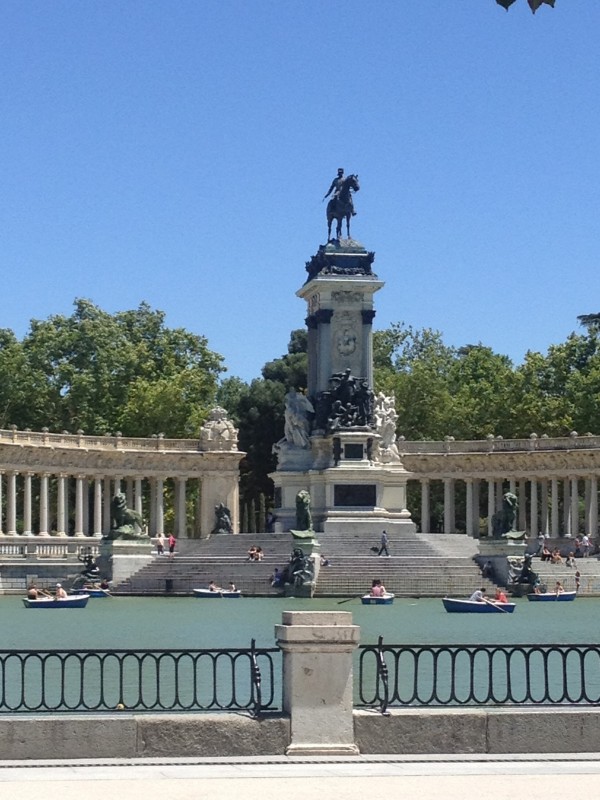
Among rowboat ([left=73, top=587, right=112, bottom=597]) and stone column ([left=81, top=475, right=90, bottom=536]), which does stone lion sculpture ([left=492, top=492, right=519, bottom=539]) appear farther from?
stone column ([left=81, top=475, right=90, bottom=536])

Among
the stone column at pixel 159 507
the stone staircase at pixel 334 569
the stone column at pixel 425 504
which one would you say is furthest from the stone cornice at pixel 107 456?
the stone staircase at pixel 334 569

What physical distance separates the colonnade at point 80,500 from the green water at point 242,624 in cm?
2896

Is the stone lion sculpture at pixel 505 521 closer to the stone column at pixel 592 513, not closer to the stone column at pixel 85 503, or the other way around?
the stone column at pixel 592 513

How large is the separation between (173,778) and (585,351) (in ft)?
328

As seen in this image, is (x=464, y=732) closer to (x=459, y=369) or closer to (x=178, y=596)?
(x=178, y=596)

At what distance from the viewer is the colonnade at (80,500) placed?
315 feet

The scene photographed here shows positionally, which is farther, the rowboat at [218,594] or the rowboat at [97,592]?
the rowboat at [97,592]

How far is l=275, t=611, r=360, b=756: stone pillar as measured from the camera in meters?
20.5

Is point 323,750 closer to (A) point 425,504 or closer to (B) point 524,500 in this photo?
(A) point 425,504

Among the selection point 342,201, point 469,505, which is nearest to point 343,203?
point 342,201

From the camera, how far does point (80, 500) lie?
99.1 m

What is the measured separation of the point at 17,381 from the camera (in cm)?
11269

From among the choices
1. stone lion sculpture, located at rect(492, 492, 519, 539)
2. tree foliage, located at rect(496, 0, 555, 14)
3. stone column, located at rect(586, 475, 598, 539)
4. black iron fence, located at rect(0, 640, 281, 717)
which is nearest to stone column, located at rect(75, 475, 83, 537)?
stone column, located at rect(586, 475, 598, 539)

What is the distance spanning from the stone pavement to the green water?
18.3 m
